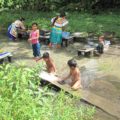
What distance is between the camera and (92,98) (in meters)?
8.35

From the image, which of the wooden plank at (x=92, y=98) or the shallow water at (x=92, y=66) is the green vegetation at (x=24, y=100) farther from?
the shallow water at (x=92, y=66)

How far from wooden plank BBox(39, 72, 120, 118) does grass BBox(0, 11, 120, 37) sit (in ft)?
18.5

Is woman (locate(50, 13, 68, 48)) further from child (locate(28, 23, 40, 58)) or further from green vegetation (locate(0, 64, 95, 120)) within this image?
green vegetation (locate(0, 64, 95, 120))

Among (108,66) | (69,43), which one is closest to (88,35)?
(69,43)

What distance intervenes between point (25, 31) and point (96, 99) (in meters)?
7.01

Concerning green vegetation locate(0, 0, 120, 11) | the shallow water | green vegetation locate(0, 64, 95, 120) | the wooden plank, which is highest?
green vegetation locate(0, 64, 95, 120)

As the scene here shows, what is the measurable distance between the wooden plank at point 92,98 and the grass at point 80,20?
5.63 metres

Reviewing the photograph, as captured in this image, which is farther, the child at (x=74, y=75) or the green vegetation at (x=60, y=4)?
the green vegetation at (x=60, y=4)

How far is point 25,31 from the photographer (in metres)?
14.5

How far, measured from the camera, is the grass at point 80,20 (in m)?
15.0

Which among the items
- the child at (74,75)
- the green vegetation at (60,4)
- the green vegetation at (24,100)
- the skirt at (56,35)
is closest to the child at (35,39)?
the skirt at (56,35)

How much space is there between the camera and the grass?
15031 millimetres

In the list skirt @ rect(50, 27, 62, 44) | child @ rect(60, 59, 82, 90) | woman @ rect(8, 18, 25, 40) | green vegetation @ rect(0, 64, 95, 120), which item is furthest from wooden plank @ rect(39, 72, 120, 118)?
woman @ rect(8, 18, 25, 40)

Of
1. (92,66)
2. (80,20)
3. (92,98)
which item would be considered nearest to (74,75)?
(92,98)
